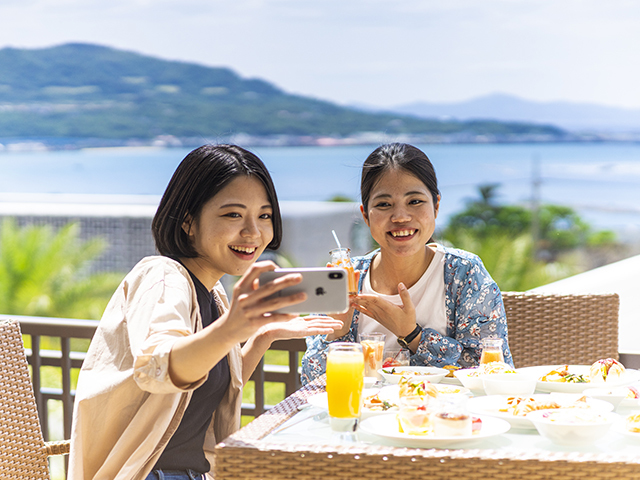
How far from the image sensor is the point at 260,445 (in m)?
1.29

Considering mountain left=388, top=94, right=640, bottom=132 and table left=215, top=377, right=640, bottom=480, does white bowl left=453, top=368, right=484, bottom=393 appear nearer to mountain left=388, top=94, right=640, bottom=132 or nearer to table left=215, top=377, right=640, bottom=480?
table left=215, top=377, right=640, bottom=480

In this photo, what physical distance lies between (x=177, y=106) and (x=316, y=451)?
35242mm

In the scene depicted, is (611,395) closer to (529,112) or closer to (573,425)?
(573,425)

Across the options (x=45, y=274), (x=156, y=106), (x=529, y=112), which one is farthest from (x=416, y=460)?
(x=529, y=112)

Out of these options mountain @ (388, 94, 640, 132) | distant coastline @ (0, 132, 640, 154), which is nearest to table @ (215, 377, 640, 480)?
distant coastline @ (0, 132, 640, 154)

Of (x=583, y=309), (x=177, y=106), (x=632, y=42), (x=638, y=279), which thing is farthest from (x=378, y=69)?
(x=583, y=309)

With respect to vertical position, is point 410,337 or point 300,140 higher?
point 300,140

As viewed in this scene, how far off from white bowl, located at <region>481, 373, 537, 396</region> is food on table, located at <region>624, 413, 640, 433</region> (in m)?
0.33

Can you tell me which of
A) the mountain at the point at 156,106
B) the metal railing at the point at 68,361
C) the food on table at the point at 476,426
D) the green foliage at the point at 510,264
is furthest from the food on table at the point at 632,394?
the mountain at the point at 156,106

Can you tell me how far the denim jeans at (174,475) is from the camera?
5.49 feet

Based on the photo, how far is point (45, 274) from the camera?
11516 mm

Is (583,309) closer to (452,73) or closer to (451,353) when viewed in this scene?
(451,353)

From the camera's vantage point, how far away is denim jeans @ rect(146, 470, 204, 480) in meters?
1.67

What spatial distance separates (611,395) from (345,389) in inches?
24.6
